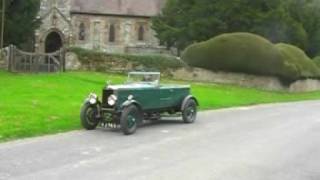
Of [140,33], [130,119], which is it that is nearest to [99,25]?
[140,33]

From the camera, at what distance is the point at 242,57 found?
42281 mm

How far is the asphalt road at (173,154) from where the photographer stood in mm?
11188

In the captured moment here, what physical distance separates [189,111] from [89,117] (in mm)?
3824

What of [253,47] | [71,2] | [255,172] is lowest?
[255,172]

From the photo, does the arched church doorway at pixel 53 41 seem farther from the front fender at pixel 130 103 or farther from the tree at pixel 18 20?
the front fender at pixel 130 103

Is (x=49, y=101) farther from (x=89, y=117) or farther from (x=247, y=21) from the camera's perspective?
(x=247, y=21)

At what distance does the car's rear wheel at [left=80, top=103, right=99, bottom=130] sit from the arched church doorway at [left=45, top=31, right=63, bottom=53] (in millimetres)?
63028

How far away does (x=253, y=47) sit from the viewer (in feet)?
141

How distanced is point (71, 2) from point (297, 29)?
30138 mm

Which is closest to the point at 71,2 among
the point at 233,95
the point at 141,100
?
the point at 233,95

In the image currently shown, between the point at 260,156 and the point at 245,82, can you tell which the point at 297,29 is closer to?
the point at 245,82

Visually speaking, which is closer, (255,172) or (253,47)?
(255,172)

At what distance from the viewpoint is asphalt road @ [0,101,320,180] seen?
11.2 m

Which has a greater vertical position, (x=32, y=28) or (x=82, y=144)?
(x=32, y=28)
